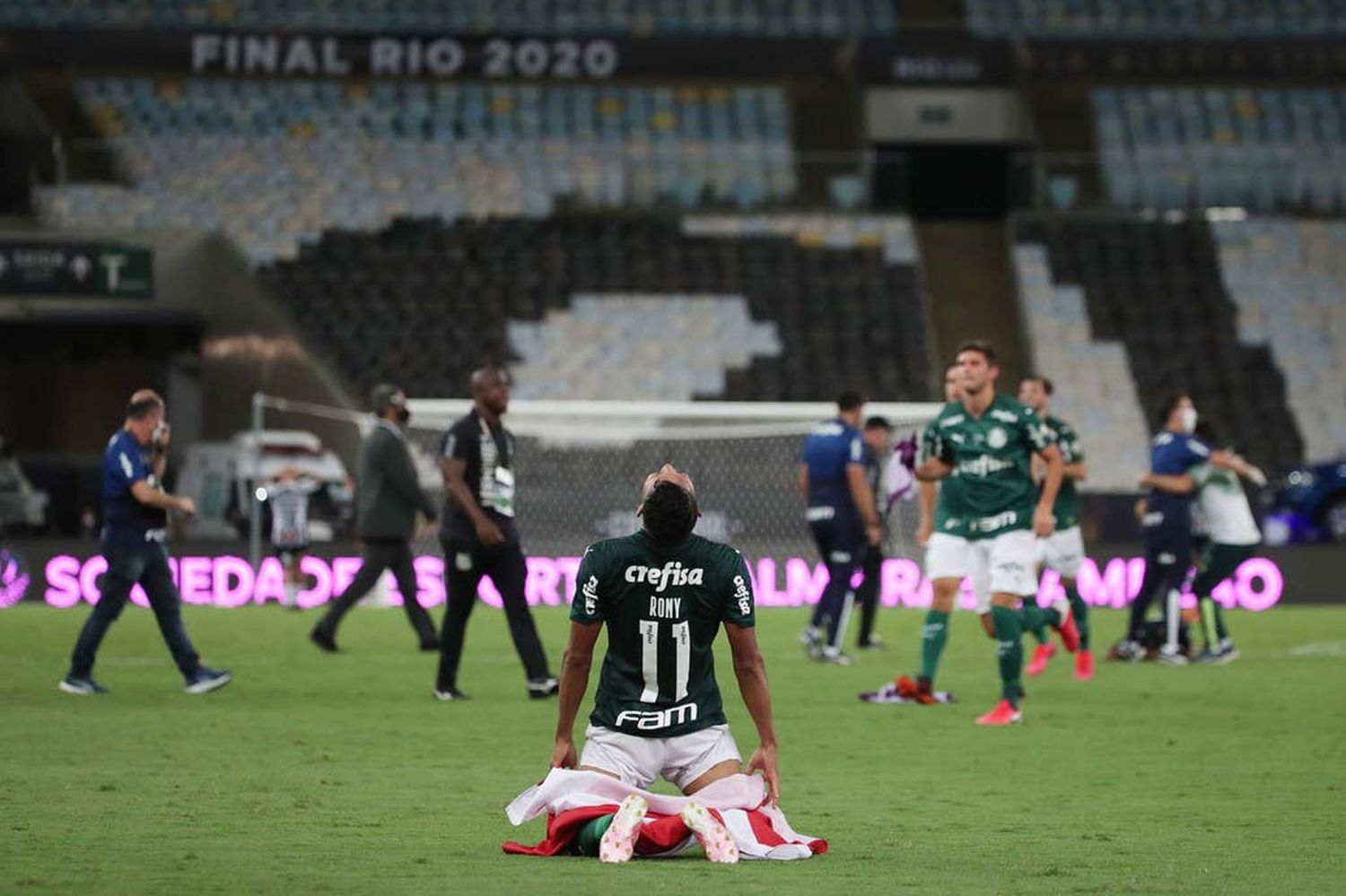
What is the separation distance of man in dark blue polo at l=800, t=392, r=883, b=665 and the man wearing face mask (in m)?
2.04

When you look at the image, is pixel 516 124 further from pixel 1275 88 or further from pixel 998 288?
pixel 1275 88

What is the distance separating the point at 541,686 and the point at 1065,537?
480 cm

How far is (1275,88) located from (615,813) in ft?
118

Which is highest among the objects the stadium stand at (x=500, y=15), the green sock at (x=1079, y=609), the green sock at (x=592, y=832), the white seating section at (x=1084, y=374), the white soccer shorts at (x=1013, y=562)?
the stadium stand at (x=500, y=15)

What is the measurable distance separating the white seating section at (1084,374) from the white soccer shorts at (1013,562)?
19.7 m

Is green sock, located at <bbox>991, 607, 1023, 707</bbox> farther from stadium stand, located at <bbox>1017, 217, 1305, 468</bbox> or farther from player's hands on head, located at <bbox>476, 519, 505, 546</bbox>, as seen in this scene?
stadium stand, located at <bbox>1017, 217, 1305, 468</bbox>

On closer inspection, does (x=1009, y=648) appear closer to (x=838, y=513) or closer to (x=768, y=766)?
(x=768, y=766)

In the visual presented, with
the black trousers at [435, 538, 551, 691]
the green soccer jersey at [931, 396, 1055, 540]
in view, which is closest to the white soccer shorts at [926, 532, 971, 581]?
the green soccer jersey at [931, 396, 1055, 540]

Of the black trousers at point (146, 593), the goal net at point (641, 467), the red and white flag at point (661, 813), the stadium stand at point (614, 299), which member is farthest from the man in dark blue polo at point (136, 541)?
the stadium stand at point (614, 299)

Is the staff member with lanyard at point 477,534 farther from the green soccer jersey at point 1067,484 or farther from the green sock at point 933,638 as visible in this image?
the green soccer jersey at point 1067,484

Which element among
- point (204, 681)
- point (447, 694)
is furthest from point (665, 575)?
point (204, 681)

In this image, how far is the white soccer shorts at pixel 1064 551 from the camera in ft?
55.6

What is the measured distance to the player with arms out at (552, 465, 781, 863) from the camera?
7.72 metres

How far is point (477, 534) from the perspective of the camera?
44.4 ft
